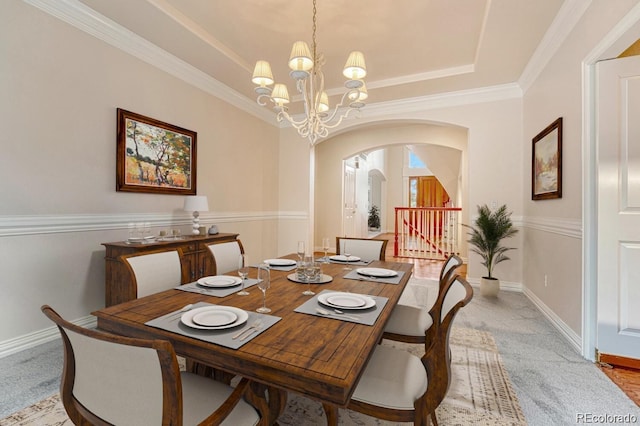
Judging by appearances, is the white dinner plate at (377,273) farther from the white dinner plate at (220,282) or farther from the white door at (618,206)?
the white door at (618,206)

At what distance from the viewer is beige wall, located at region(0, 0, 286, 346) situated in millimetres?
2100

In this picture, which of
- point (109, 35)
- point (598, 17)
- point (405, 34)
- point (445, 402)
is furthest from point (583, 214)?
point (109, 35)

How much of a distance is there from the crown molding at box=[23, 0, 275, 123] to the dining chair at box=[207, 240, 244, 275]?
2.21m

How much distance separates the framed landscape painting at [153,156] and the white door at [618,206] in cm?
386

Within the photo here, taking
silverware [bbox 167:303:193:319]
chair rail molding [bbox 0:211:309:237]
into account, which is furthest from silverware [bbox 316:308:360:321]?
chair rail molding [bbox 0:211:309:237]

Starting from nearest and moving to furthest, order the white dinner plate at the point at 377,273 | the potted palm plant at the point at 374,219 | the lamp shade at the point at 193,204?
the white dinner plate at the point at 377,273
the lamp shade at the point at 193,204
the potted palm plant at the point at 374,219

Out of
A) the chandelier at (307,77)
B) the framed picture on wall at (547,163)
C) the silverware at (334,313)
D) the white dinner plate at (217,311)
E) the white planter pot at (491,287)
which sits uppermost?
the chandelier at (307,77)

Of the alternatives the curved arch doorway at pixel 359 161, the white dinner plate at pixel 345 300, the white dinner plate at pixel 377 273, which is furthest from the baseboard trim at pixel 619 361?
the curved arch doorway at pixel 359 161

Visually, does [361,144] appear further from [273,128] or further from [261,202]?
[261,202]

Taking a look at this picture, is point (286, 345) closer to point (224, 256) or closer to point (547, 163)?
point (224, 256)


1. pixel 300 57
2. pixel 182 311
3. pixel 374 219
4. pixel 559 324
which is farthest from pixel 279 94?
pixel 374 219

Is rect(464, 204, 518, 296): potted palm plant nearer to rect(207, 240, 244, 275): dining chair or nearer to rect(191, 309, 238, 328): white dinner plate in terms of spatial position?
rect(207, 240, 244, 275): dining chair

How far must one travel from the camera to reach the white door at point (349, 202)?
706 cm

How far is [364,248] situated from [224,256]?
4.19 feet
